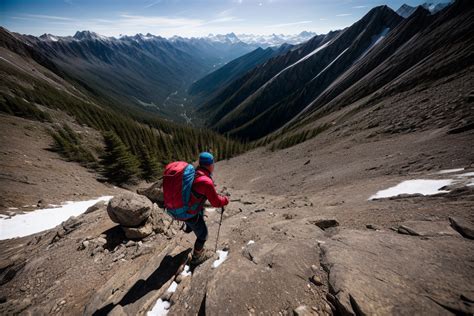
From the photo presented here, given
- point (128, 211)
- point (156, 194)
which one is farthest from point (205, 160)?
point (156, 194)

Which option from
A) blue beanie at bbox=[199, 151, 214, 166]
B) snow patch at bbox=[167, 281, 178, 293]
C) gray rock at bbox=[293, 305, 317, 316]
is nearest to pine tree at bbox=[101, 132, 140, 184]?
snow patch at bbox=[167, 281, 178, 293]

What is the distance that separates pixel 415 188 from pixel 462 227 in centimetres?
570

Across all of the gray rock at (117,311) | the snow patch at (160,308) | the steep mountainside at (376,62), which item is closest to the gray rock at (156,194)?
the gray rock at (117,311)

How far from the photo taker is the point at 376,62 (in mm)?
105188

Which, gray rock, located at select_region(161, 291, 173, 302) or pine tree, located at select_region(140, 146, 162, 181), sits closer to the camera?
gray rock, located at select_region(161, 291, 173, 302)

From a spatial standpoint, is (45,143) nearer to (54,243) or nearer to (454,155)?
(54,243)

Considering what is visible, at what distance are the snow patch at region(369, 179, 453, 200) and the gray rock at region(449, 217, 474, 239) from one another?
3858mm

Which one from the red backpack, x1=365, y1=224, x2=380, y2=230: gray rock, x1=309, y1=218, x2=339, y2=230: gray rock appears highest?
the red backpack

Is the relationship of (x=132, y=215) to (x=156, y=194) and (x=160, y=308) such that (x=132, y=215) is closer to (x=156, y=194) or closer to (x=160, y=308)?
(x=160, y=308)

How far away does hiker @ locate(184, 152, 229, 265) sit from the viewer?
5.47 m

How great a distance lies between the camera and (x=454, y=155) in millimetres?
13633

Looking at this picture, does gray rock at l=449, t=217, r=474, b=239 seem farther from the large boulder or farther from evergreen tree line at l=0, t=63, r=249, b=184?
evergreen tree line at l=0, t=63, r=249, b=184

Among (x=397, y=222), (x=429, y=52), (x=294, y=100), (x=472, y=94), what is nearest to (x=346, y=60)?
(x=294, y=100)

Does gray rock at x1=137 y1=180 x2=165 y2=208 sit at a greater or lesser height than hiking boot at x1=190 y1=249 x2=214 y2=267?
greater
